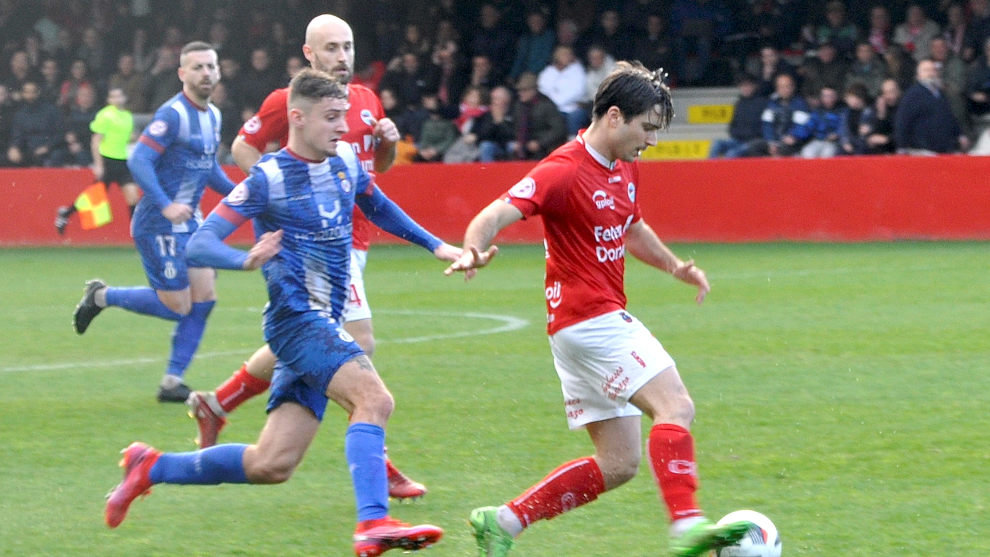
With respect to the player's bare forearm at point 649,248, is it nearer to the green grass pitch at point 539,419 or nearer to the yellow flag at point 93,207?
the green grass pitch at point 539,419

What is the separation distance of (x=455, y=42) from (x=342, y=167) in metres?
17.5

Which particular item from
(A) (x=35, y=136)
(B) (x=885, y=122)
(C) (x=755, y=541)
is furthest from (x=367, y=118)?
(A) (x=35, y=136)

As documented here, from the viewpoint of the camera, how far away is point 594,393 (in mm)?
4918

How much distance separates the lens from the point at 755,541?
4.76 m

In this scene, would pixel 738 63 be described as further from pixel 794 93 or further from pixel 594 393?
pixel 594 393

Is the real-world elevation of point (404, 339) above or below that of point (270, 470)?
below

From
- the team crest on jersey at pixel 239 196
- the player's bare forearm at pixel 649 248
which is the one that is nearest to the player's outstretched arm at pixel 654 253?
the player's bare forearm at pixel 649 248

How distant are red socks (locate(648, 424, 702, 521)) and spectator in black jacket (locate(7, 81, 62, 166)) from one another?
18717mm

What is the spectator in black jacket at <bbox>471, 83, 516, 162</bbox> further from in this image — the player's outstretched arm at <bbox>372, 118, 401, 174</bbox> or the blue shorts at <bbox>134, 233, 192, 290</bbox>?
the player's outstretched arm at <bbox>372, 118, 401, 174</bbox>

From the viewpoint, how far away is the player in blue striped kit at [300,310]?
5000 mm

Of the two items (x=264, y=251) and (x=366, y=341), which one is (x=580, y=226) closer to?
(x=264, y=251)

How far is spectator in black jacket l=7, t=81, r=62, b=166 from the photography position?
22.1m

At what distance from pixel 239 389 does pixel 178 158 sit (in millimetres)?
→ 2527

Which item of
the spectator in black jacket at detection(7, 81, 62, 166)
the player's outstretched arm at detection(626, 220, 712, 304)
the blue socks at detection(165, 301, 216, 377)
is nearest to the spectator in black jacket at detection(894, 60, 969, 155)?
the blue socks at detection(165, 301, 216, 377)
